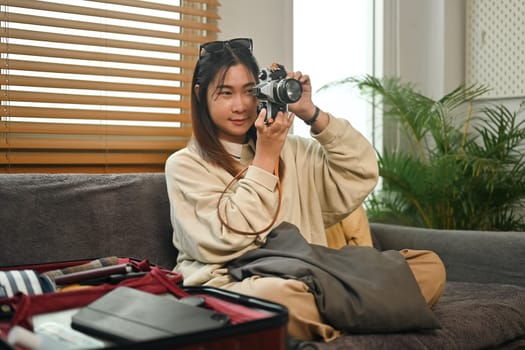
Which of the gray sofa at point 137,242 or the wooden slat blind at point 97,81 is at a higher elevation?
the wooden slat blind at point 97,81

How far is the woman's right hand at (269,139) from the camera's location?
69.3 inches

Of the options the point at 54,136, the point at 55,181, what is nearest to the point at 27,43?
the point at 54,136

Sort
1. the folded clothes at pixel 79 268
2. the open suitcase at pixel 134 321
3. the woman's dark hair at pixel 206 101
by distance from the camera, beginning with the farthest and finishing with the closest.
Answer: the woman's dark hair at pixel 206 101, the folded clothes at pixel 79 268, the open suitcase at pixel 134 321

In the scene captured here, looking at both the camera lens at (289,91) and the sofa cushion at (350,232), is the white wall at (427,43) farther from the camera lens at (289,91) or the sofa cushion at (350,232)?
the camera lens at (289,91)

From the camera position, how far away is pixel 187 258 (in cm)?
185

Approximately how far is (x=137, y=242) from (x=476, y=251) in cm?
108

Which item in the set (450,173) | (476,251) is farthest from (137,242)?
(450,173)

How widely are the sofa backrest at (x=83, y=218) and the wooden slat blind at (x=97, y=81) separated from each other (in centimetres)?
35

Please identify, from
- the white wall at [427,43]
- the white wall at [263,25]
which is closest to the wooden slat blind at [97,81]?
the white wall at [263,25]

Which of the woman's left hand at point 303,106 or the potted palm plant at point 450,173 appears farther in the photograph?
the potted palm plant at point 450,173

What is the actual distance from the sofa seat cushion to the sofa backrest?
27.3 inches

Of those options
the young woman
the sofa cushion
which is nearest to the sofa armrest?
the sofa cushion

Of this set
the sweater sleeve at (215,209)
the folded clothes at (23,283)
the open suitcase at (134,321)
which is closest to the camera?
the open suitcase at (134,321)

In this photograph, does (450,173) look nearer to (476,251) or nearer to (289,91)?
(476,251)
